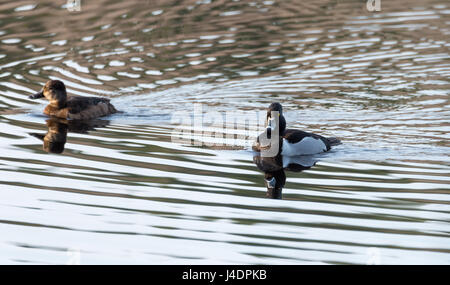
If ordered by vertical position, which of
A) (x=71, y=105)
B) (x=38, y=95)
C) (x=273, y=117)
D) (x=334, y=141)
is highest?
(x=273, y=117)

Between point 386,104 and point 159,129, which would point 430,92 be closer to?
point 386,104

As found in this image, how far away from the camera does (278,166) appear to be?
45.7ft

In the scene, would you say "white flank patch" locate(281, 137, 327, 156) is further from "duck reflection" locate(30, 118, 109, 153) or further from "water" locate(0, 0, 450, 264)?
"duck reflection" locate(30, 118, 109, 153)

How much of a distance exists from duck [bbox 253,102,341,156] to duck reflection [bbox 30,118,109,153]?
3260mm

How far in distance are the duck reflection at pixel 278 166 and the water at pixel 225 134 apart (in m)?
0.07

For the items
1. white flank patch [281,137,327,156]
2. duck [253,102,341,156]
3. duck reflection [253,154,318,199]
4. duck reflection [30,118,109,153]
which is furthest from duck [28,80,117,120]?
white flank patch [281,137,327,156]

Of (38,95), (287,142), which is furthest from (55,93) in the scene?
(287,142)

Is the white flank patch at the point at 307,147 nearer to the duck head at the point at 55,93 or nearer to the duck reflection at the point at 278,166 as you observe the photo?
the duck reflection at the point at 278,166

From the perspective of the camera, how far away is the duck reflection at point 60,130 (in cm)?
1460

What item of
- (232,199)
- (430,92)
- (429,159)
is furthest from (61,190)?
(430,92)

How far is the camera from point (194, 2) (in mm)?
26953

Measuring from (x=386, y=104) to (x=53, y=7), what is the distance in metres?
12.3

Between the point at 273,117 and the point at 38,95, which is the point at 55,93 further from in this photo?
the point at 273,117

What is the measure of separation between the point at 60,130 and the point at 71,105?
126cm
